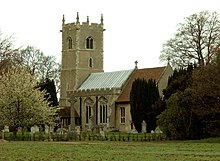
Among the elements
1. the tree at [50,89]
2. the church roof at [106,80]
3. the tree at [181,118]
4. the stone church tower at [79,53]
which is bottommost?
the tree at [181,118]

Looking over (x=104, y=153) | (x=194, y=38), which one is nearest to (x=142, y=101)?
(x=194, y=38)

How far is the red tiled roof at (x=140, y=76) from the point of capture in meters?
76.7

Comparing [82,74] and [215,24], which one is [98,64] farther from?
[215,24]

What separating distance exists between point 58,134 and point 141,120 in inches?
777

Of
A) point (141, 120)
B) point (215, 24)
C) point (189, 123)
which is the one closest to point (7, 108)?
point (189, 123)

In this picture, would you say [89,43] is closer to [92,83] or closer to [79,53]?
[79,53]

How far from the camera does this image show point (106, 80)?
273 ft

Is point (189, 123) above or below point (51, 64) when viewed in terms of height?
below

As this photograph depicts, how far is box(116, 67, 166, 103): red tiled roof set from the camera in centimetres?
7671

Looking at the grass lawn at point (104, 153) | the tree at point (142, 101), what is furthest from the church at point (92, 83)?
the grass lawn at point (104, 153)

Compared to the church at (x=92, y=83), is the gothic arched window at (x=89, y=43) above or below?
above

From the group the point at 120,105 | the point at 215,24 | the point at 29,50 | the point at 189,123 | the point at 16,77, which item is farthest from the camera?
the point at 29,50

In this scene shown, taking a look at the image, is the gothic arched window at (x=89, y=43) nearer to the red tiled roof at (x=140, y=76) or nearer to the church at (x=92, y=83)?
the church at (x=92, y=83)

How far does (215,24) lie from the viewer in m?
66.5
